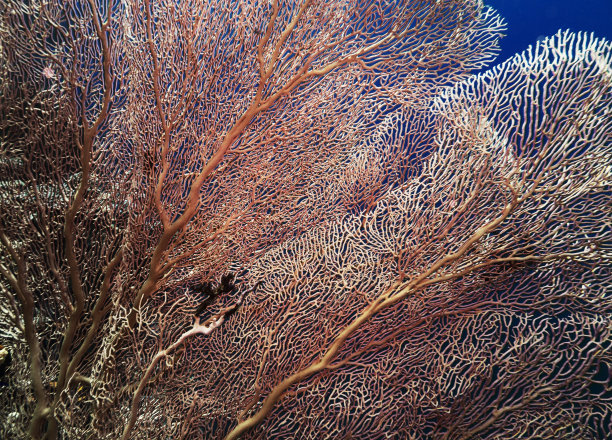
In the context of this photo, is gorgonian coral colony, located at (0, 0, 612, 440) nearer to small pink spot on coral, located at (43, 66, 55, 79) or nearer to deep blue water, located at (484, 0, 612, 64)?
small pink spot on coral, located at (43, 66, 55, 79)

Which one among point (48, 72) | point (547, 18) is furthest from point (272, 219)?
point (547, 18)

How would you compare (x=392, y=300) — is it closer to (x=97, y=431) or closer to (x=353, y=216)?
(x=353, y=216)

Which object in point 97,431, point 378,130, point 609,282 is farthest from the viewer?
point 378,130

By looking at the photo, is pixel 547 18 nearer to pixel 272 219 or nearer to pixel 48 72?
pixel 272 219

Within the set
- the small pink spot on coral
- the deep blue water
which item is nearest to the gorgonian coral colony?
the small pink spot on coral

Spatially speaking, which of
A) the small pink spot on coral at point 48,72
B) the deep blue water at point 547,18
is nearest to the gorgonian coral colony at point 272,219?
the small pink spot on coral at point 48,72

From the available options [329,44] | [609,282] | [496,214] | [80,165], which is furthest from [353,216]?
[80,165]

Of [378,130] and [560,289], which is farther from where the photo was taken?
[378,130]

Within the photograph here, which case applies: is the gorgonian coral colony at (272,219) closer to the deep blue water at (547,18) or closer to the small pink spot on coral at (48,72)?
the small pink spot on coral at (48,72)
